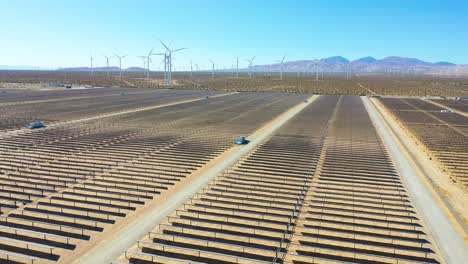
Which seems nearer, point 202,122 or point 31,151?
point 31,151

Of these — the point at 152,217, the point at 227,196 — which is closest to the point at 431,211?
the point at 227,196

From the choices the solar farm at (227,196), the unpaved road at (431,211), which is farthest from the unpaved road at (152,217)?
the unpaved road at (431,211)

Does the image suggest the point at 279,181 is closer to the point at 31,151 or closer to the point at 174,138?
the point at 174,138

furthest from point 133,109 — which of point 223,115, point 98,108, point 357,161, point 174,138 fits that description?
point 357,161

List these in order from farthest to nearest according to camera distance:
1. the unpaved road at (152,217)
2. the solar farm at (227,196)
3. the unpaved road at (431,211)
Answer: the unpaved road at (431,211), the solar farm at (227,196), the unpaved road at (152,217)

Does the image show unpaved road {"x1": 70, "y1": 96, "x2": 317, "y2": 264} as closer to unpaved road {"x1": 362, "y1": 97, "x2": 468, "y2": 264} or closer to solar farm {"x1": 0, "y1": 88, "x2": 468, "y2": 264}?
solar farm {"x1": 0, "y1": 88, "x2": 468, "y2": 264}

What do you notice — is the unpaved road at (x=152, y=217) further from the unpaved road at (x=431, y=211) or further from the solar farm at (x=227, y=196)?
the unpaved road at (x=431, y=211)
